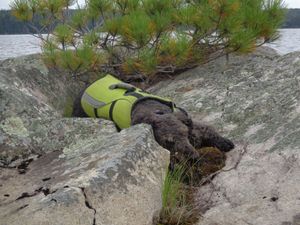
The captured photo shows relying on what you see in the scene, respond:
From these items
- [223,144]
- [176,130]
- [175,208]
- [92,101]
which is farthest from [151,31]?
[175,208]

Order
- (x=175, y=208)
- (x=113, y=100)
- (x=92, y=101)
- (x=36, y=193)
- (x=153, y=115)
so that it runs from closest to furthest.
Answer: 1. (x=36, y=193)
2. (x=175, y=208)
3. (x=153, y=115)
4. (x=113, y=100)
5. (x=92, y=101)

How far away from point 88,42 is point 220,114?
93.2 inches

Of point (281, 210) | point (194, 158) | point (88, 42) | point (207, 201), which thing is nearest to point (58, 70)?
point (88, 42)

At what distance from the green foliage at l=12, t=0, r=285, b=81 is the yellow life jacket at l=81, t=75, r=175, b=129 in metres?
0.88

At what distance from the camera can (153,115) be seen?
14.4 feet

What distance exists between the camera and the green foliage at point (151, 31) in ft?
21.6

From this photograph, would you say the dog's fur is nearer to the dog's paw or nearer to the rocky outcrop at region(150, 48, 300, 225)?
the dog's paw

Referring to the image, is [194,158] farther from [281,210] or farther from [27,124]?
[27,124]

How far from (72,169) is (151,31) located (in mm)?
3482

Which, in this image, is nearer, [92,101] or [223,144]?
[223,144]

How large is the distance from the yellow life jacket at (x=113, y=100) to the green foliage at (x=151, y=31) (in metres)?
0.88

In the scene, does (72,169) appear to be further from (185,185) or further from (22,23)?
(22,23)

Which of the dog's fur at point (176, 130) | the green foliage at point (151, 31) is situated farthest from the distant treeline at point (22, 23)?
the dog's fur at point (176, 130)

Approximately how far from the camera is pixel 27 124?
452cm
